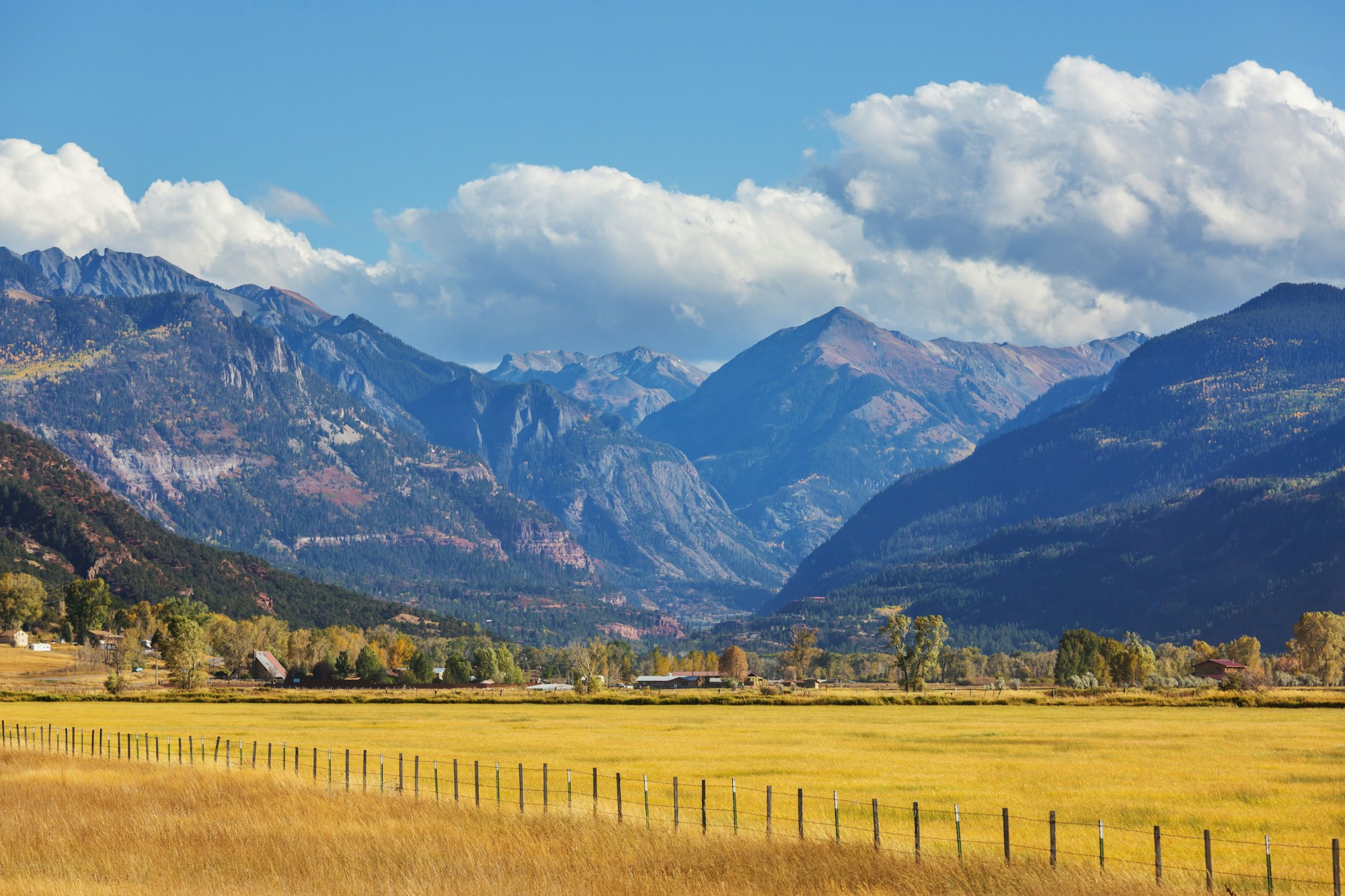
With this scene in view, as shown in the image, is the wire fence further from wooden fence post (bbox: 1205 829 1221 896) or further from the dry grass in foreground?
the dry grass in foreground

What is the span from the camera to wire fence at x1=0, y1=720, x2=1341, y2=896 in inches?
1266

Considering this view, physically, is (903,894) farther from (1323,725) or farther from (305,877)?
(1323,725)

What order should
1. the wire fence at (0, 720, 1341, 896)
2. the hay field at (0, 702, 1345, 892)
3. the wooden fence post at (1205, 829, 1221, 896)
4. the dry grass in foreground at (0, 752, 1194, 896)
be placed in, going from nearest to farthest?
the wooden fence post at (1205, 829, 1221, 896)
the dry grass in foreground at (0, 752, 1194, 896)
the wire fence at (0, 720, 1341, 896)
the hay field at (0, 702, 1345, 892)

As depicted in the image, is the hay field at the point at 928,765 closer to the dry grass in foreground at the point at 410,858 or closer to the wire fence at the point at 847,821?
the wire fence at the point at 847,821

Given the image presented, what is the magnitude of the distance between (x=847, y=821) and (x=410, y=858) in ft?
58.7

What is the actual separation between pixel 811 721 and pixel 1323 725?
1573 inches

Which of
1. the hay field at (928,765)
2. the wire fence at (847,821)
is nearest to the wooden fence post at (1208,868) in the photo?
the wire fence at (847,821)

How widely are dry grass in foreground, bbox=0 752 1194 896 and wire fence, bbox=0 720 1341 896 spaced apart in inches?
49.5

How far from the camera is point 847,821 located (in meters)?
44.2

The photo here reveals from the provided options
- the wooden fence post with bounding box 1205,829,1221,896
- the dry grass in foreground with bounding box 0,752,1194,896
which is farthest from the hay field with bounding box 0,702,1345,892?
the dry grass in foreground with bounding box 0,752,1194,896

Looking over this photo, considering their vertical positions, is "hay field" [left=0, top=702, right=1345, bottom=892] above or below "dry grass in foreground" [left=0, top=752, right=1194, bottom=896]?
below

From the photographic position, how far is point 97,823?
38.5 m

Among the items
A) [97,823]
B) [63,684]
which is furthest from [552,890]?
[63,684]

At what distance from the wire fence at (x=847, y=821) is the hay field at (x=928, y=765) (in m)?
0.19
